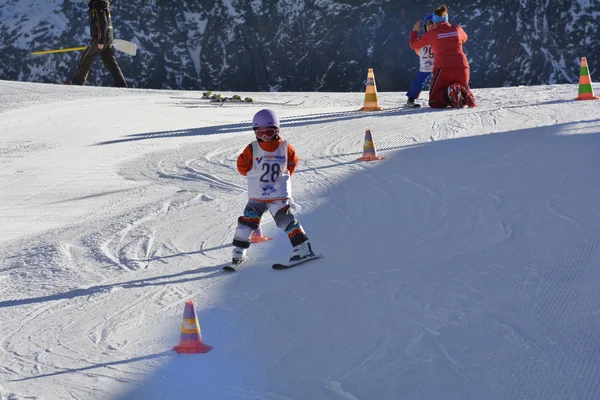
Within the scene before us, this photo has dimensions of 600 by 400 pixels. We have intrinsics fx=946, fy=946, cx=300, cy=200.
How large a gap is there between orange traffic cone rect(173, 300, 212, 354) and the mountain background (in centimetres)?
2765

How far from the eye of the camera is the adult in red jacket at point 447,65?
14.0 metres

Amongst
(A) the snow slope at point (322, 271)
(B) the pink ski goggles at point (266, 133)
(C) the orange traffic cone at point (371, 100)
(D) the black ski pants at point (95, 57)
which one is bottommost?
(A) the snow slope at point (322, 271)

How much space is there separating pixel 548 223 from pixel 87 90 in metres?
12.2

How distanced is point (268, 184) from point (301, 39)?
27.7 meters

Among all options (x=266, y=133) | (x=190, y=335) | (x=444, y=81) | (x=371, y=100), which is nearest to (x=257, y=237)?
(x=266, y=133)

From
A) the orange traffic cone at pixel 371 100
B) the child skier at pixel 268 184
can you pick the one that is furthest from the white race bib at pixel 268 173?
the orange traffic cone at pixel 371 100

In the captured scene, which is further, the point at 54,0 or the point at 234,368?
the point at 54,0

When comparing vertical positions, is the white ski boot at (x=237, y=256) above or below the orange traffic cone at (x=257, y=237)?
above

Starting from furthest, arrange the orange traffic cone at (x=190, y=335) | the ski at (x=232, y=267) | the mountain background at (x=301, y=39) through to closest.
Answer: the mountain background at (x=301, y=39) < the ski at (x=232, y=267) < the orange traffic cone at (x=190, y=335)

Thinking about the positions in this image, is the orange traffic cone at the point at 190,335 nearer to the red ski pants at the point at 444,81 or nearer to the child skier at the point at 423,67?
the red ski pants at the point at 444,81

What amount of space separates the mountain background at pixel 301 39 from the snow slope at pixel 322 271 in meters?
21.2

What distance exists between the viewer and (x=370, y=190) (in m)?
8.54

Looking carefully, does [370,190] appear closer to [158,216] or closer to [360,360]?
[158,216]

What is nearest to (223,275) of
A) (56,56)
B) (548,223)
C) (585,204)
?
(548,223)
